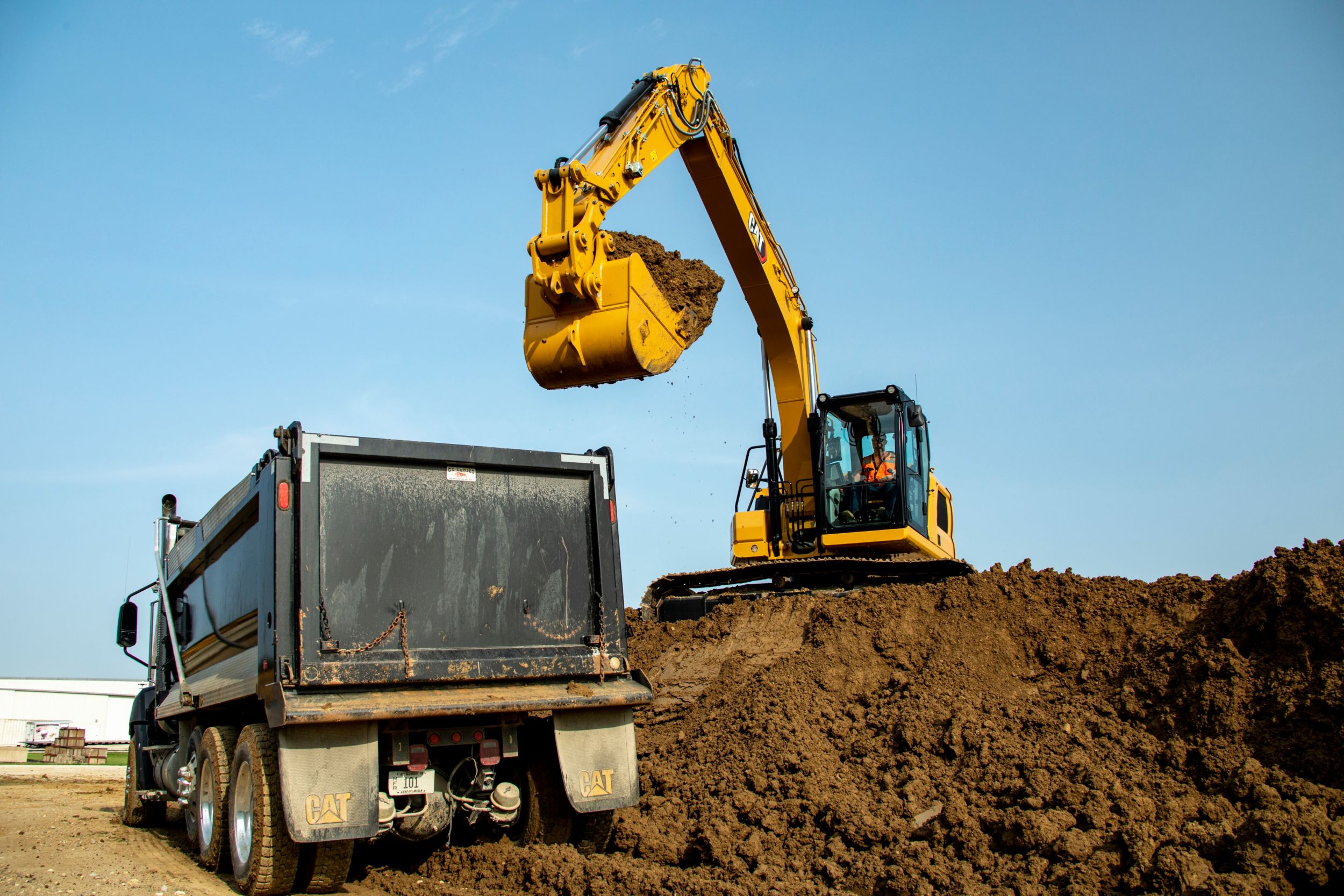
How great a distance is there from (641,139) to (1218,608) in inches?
240

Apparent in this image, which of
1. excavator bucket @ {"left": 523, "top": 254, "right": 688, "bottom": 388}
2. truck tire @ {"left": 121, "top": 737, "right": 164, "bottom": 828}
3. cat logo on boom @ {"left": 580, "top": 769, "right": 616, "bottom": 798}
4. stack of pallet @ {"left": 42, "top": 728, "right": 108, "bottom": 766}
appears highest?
excavator bucket @ {"left": 523, "top": 254, "right": 688, "bottom": 388}

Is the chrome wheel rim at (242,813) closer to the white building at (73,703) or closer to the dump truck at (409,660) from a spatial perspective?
the dump truck at (409,660)

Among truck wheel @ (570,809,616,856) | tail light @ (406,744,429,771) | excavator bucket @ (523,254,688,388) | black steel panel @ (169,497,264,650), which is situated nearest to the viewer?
tail light @ (406,744,429,771)

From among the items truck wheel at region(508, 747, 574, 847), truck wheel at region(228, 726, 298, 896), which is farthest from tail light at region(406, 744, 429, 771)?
truck wheel at region(508, 747, 574, 847)

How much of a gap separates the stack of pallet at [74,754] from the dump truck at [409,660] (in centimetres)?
2381

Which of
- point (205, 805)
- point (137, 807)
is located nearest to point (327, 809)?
point (205, 805)

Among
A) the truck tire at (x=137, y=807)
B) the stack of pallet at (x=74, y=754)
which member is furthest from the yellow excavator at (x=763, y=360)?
the stack of pallet at (x=74, y=754)

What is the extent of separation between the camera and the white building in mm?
47219

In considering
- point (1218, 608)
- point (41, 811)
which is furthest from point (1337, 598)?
point (41, 811)

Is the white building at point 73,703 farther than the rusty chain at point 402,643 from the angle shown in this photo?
Yes

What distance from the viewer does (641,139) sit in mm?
9477

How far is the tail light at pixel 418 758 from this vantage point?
5.70 meters

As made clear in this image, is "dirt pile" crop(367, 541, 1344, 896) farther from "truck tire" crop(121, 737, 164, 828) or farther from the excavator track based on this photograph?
"truck tire" crop(121, 737, 164, 828)

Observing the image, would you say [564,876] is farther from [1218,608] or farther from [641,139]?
[641,139]
